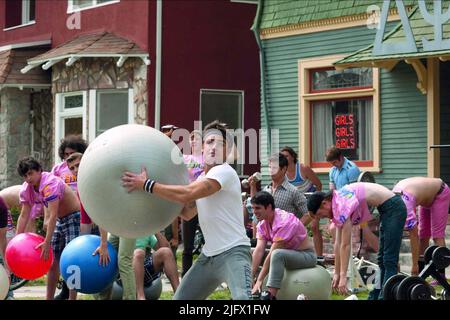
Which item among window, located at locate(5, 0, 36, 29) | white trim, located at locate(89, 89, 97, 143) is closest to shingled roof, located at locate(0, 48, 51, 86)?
white trim, located at locate(89, 89, 97, 143)

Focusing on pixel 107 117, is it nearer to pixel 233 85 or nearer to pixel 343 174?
pixel 233 85

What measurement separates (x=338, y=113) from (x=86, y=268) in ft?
31.0

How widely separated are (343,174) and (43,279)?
4.46 m

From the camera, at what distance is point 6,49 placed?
24531 millimetres

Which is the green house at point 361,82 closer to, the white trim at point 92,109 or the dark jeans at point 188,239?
the white trim at point 92,109

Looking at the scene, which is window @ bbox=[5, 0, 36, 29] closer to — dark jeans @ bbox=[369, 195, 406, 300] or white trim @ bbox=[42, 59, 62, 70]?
white trim @ bbox=[42, 59, 62, 70]

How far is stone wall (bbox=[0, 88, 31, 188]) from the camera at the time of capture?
2527cm

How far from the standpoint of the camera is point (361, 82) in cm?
1823

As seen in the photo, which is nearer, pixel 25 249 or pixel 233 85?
pixel 25 249

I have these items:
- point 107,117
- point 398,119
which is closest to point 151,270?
point 398,119

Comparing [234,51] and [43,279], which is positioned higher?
[234,51]

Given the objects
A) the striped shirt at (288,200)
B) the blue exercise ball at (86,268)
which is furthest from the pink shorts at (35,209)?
the striped shirt at (288,200)

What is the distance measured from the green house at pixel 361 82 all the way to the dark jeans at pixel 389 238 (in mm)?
5047
